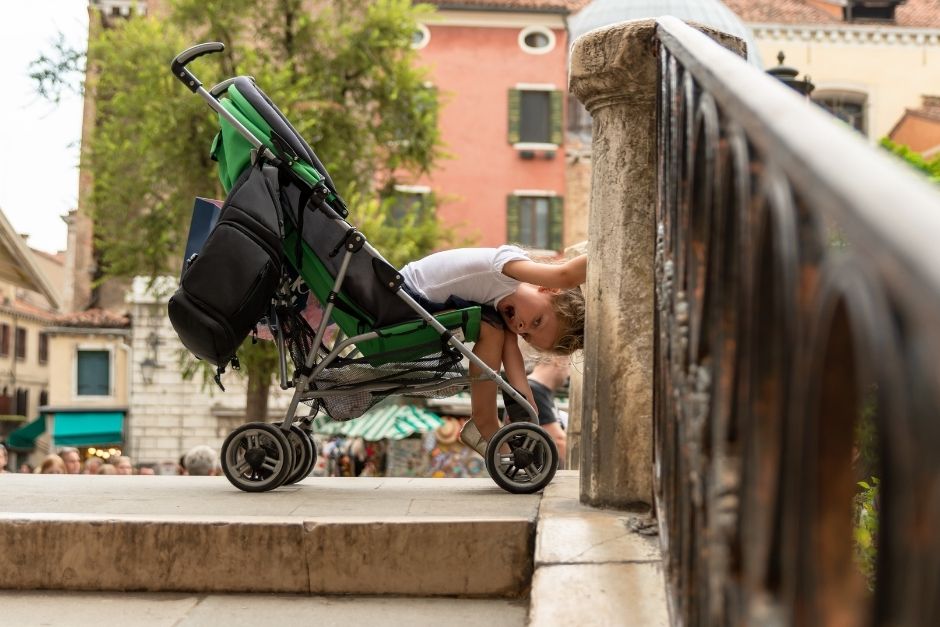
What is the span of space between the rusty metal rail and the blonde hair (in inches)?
123

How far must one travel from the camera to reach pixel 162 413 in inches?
1305

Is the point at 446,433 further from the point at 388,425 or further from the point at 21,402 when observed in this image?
the point at 21,402

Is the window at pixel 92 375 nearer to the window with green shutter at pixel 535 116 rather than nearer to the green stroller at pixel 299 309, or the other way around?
the window with green shutter at pixel 535 116

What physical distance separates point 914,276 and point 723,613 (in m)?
0.90

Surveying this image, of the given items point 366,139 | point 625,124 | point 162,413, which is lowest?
point 162,413

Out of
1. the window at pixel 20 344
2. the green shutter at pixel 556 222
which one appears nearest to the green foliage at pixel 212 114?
the green shutter at pixel 556 222

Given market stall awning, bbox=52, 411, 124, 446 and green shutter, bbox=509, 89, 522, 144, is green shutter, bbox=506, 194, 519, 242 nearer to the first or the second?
green shutter, bbox=509, 89, 522, 144

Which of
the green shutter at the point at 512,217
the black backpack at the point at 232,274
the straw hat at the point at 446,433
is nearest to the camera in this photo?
the black backpack at the point at 232,274

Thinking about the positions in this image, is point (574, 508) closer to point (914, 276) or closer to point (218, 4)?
point (914, 276)

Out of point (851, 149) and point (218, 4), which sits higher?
point (218, 4)

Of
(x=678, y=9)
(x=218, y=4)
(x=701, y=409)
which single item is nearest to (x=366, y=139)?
(x=218, y=4)

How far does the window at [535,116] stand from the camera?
117ft

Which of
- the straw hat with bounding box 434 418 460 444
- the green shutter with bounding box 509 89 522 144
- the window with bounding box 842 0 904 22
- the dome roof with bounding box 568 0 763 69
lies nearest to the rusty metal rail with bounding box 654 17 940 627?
the straw hat with bounding box 434 418 460 444

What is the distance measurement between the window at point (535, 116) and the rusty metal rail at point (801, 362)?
1332 inches
